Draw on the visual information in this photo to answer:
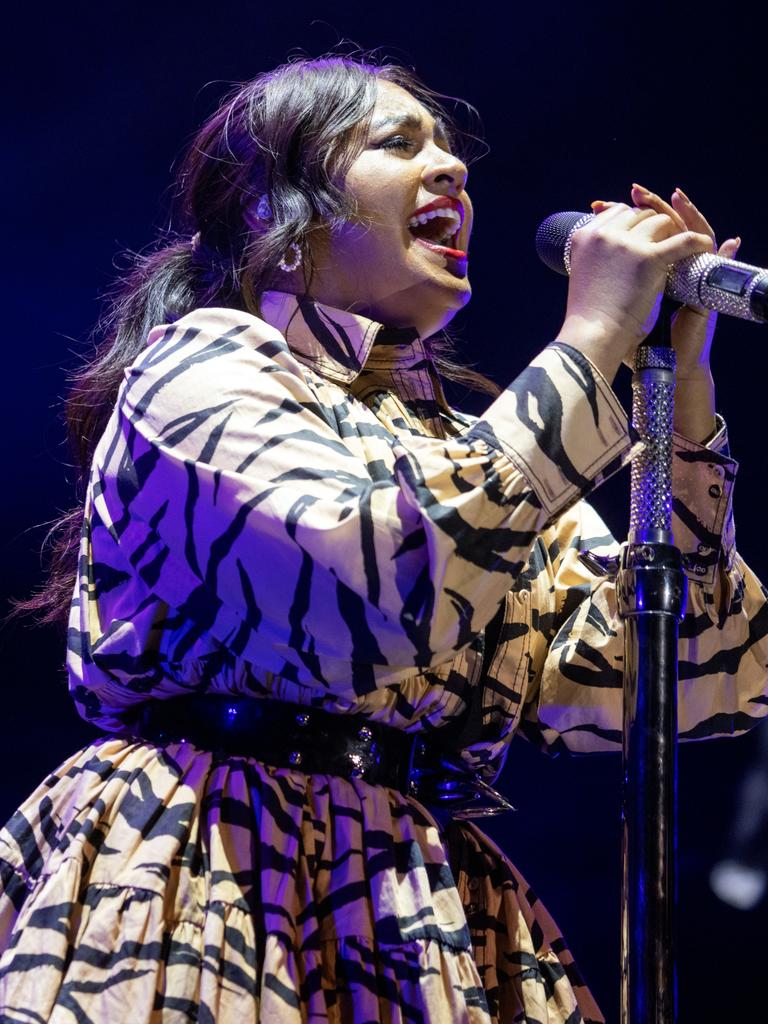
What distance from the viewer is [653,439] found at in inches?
40.2

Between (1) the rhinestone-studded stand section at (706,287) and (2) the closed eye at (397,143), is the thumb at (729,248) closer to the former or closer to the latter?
(1) the rhinestone-studded stand section at (706,287)

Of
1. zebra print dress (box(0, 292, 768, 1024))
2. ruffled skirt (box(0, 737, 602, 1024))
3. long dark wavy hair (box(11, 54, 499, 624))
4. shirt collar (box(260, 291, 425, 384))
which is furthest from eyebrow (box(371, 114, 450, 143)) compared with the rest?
ruffled skirt (box(0, 737, 602, 1024))

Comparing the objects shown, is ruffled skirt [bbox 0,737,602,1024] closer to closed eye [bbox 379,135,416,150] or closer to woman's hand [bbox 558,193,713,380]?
woman's hand [bbox 558,193,713,380]

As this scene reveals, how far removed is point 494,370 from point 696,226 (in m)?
1.28

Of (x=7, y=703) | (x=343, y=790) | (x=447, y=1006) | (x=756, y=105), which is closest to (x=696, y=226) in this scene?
(x=343, y=790)

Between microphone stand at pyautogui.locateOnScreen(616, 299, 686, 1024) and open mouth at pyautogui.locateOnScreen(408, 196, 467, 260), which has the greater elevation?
open mouth at pyautogui.locateOnScreen(408, 196, 467, 260)

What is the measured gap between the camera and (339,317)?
1.33 meters

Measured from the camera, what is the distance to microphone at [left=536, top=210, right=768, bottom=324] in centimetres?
97

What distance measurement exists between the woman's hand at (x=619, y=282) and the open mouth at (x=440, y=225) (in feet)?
1.12

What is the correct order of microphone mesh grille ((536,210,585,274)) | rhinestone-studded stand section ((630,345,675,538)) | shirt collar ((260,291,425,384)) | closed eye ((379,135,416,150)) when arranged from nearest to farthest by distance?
rhinestone-studded stand section ((630,345,675,538)) → microphone mesh grille ((536,210,585,274)) → shirt collar ((260,291,425,384)) → closed eye ((379,135,416,150))

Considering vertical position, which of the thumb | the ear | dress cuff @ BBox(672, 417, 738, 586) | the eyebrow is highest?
the eyebrow

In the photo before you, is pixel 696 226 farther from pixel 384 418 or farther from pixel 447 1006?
pixel 447 1006

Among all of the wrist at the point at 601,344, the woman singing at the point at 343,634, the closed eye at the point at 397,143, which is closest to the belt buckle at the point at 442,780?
the woman singing at the point at 343,634

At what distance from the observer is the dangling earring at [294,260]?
4.54 feet
